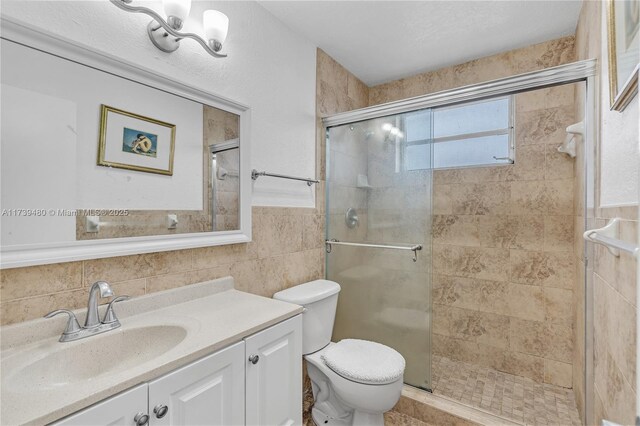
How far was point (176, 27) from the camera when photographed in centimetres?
122

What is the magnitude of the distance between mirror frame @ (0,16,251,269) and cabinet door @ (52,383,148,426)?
1.66 feet

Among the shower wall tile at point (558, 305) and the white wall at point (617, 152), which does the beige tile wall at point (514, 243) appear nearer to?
the shower wall tile at point (558, 305)

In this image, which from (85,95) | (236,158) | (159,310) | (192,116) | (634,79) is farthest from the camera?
(236,158)

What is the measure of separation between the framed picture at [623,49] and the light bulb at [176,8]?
1.43m

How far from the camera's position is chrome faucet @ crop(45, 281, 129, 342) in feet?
3.13

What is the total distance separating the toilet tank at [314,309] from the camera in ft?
5.56

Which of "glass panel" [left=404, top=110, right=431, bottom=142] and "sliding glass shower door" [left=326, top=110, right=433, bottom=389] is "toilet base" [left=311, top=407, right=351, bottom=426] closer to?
"sliding glass shower door" [left=326, top=110, right=433, bottom=389]

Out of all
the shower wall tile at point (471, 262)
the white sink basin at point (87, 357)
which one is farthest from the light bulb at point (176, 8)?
the shower wall tile at point (471, 262)

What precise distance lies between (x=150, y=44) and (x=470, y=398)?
2.61 m

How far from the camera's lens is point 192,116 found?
138 cm

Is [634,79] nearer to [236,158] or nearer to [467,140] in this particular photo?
[236,158]

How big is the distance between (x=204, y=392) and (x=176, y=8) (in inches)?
55.3

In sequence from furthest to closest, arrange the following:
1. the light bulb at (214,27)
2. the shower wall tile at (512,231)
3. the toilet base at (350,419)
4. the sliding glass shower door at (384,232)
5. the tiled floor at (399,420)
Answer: the shower wall tile at (512,231) < the sliding glass shower door at (384,232) < the tiled floor at (399,420) < the toilet base at (350,419) < the light bulb at (214,27)

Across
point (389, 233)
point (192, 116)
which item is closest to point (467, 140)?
point (389, 233)
